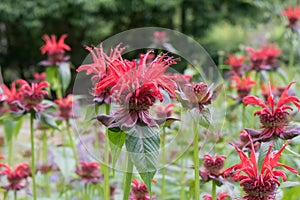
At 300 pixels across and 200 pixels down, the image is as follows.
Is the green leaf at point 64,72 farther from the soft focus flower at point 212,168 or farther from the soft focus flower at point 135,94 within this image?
the soft focus flower at point 135,94

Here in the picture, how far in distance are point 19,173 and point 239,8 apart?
551 centimetres

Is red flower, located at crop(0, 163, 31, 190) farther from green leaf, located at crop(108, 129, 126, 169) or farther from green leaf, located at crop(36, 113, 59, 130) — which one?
green leaf, located at crop(108, 129, 126, 169)

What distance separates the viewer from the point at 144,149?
90 centimetres

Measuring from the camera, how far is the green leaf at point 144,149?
895 mm

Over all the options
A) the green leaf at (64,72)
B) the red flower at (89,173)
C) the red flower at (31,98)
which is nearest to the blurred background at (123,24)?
the green leaf at (64,72)

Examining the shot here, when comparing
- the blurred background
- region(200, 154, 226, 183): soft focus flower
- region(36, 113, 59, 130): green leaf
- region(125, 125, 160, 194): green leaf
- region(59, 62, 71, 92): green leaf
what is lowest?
region(200, 154, 226, 183): soft focus flower

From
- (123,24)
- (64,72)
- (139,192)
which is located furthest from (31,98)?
(123,24)

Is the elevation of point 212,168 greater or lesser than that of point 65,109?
lesser

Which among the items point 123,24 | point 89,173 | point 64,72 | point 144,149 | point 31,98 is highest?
point 123,24

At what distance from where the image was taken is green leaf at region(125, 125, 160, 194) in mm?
895

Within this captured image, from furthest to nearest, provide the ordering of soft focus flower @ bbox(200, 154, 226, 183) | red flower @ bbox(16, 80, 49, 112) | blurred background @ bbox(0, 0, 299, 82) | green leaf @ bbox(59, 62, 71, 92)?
1. blurred background @ bbox(0, 0, 299, 82)
2. green leaf @ bbox(59, 62, 71, 92)
3. red flower @ bbox(16, 80, 49, 112)
4. soft focus flower @ bbox(200, 154, 226, 183)

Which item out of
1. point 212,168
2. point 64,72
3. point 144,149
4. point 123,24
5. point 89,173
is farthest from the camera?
point 123,24

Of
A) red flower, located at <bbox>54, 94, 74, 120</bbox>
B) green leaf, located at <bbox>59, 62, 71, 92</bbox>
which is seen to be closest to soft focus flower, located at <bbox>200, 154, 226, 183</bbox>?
red flower, located at <bbox>54, 94, 74, 120</bbox>

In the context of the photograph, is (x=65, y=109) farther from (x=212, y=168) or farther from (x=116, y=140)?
(x=116, y=140)
